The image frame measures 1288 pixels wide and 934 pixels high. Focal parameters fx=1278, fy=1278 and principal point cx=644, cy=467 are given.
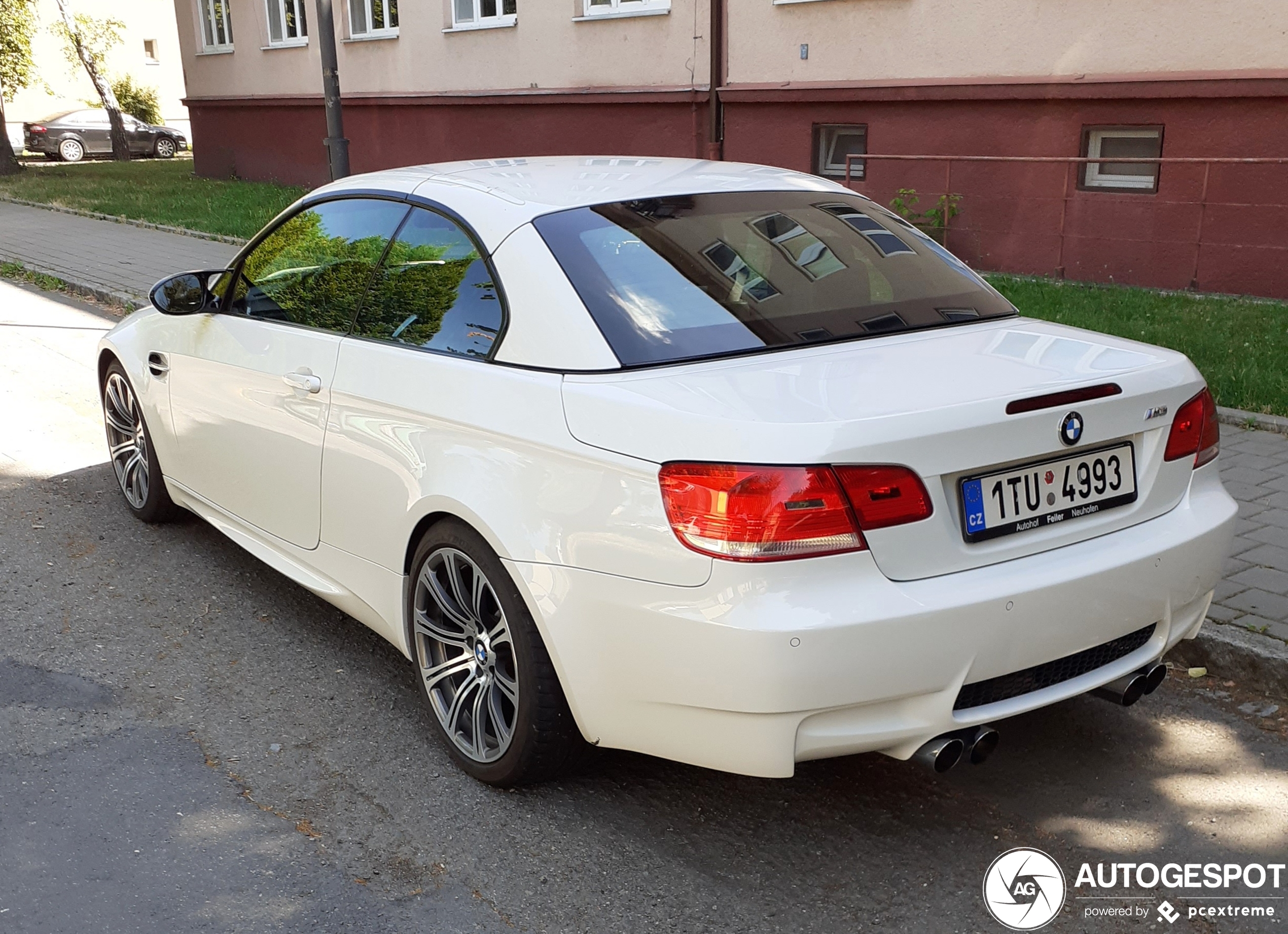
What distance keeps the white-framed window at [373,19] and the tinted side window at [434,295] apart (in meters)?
17.5

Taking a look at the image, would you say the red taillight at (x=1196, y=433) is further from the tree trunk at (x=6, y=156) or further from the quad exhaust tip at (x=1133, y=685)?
the tree trunk at (x=6, y=156)

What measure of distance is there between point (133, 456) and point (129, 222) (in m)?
13.2

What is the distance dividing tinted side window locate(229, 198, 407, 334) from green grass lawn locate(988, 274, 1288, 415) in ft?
16.4

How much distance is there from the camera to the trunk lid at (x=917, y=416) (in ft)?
9.23

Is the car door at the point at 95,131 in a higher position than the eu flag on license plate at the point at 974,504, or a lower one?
lower

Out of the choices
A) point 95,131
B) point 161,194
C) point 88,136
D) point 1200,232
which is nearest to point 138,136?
point 95,131

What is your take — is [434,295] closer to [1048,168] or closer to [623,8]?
[1048,168]

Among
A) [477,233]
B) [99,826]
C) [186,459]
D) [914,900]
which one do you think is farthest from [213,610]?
[914,900]

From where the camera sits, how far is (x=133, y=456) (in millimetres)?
5754

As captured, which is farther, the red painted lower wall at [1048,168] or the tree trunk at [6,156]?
the tree trunk at [6,156]

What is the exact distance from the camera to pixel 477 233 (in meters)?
3.72

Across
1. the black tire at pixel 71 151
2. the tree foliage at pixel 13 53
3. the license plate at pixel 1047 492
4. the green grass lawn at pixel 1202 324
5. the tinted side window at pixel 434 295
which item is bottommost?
the black tire at pixel 71 151

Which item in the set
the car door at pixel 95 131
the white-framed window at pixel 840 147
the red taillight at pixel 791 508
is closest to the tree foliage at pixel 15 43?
the car door at pixel 95 131

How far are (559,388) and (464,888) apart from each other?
125 cm
